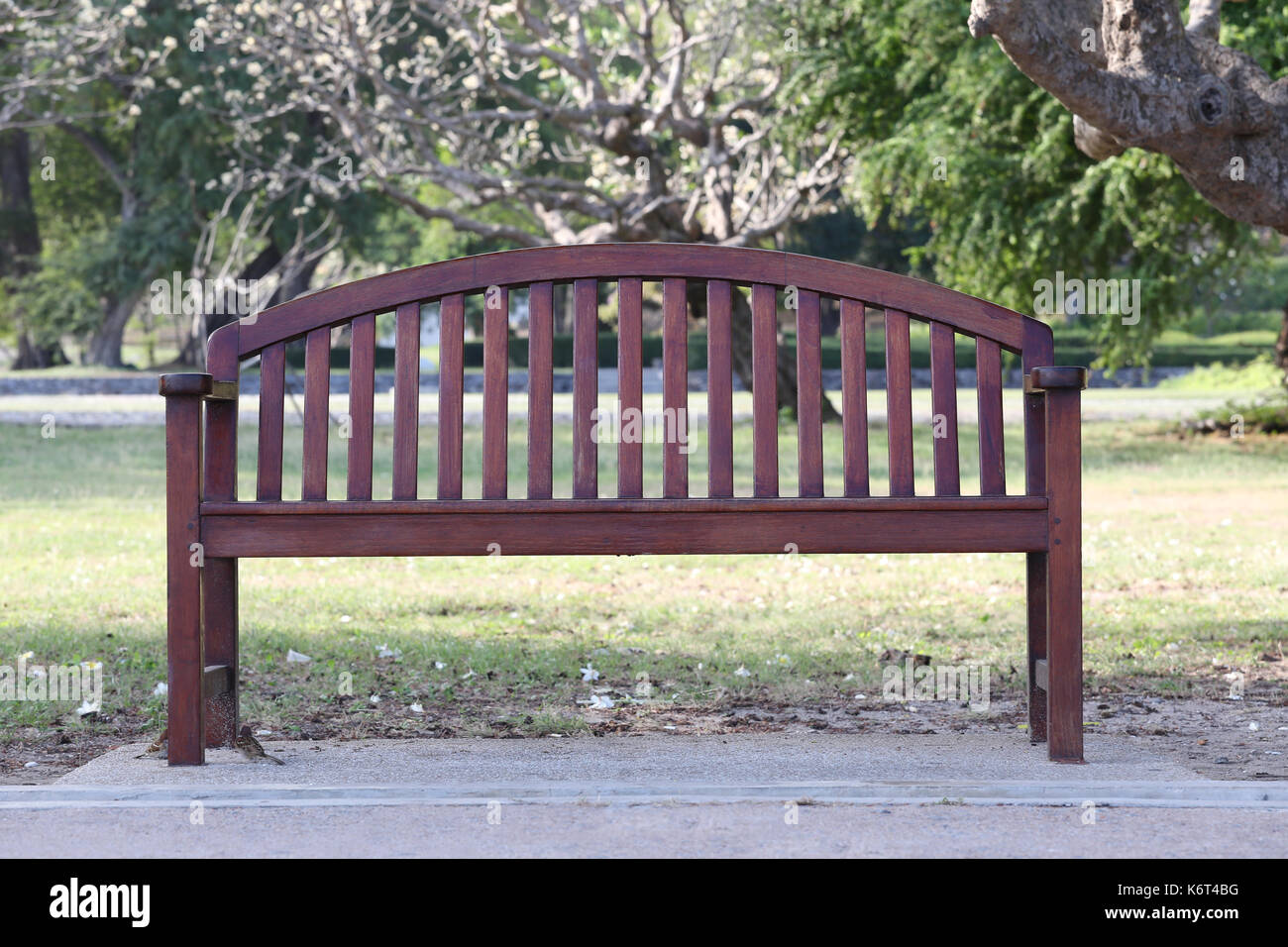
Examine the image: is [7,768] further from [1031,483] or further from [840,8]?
[840,8]

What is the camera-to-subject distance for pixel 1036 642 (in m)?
4.15

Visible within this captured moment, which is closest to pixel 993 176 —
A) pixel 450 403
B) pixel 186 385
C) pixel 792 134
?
pixel 792 134

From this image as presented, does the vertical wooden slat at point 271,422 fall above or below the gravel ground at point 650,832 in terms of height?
above

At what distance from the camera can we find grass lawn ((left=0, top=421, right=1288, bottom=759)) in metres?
5.00

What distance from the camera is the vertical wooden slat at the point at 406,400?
3.94m

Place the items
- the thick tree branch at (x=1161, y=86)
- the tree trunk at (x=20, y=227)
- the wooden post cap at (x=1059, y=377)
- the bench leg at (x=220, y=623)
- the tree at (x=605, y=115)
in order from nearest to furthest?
the wooden post cap at (x=1059, y=377), the bench leg at (x=220, y=623), the thick tree branch at (x=1161, y=86), the tree at (x=605, y=115), the tree trunk at (x=20, y=227)

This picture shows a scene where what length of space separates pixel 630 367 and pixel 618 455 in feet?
0.76

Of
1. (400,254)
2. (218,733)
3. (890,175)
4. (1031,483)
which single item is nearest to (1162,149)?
(1031,483)

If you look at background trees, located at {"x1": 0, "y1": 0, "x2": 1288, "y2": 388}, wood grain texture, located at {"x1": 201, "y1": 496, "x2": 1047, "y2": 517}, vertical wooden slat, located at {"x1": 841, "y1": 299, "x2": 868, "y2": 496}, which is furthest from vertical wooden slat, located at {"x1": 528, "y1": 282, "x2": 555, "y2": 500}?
background trees, located at {"x1": 0, "y1": 0, "x2": 1288, "y2": 388}

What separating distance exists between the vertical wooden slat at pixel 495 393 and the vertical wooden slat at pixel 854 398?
2.84 feet

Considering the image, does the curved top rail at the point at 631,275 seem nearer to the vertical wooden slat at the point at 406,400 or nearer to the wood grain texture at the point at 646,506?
the vertical wooden slat at the point at 406,400

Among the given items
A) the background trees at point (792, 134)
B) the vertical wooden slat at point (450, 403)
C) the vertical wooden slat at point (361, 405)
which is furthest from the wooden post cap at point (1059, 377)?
the background trees at point (792, 134)

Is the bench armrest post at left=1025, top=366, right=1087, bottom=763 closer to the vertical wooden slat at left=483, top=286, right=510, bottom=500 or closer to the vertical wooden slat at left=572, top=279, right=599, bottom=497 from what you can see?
the vertical wooden slat at left=572, top=279, right=599, bottom=497

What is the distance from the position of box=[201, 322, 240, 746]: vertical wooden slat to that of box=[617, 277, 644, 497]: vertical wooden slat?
0.99 m
